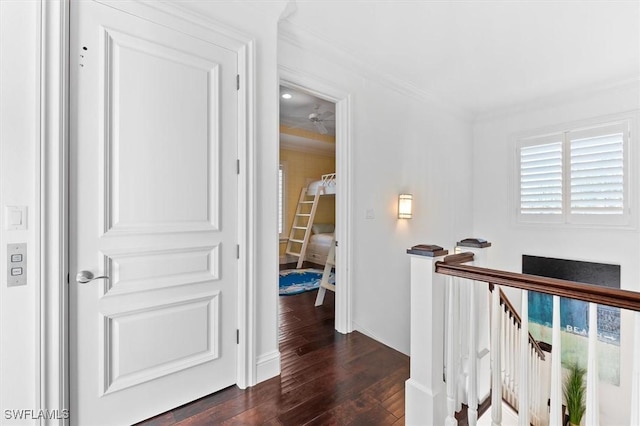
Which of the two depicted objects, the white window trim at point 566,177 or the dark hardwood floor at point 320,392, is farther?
the white window trim at point 566,177

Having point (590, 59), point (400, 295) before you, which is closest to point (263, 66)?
point (400, 295)

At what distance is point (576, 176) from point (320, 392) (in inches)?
162

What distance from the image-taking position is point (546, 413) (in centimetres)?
263

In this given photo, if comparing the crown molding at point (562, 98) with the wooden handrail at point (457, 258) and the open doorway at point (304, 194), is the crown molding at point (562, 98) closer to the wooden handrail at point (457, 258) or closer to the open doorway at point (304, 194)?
the open doorway at point (304, 194)

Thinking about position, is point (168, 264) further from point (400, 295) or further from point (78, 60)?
point (400, 295)

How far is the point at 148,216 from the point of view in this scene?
1.68 metres

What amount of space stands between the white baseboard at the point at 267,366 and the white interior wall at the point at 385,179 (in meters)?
1.00

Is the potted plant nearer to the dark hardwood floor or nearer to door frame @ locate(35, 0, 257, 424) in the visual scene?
the dark hardwood floor

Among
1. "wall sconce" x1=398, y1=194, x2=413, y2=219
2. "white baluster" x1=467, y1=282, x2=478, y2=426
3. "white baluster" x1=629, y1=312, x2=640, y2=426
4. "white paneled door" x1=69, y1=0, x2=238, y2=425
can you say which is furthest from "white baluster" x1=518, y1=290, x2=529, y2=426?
"wall sconce" x1=398, y1=194, x2=413, y2=219
